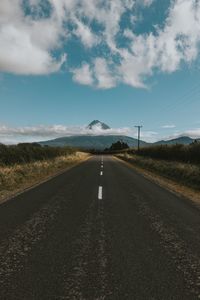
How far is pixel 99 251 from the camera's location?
251 inches

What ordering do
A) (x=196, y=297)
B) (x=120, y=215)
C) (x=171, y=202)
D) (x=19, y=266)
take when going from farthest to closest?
(x=171, y=202) → (x=120, y=215) → (x=19, y=266) → (x=196, y=297)

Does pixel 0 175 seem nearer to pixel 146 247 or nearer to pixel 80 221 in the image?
pixel 80 221

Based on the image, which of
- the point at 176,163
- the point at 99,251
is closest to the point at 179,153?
the point at 176,163

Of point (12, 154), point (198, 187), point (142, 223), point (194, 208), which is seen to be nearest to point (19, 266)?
point (142, 223)

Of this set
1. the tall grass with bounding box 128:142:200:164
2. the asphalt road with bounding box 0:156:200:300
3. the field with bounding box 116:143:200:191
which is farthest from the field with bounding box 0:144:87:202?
the tall grass with bounding box 128:142:200:164

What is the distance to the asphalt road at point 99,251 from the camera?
15.2 feet

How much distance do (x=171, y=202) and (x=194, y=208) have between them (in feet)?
4.26

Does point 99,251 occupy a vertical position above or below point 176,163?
below

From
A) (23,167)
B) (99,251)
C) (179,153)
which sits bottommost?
(99,251)

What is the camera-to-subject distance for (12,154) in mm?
35156

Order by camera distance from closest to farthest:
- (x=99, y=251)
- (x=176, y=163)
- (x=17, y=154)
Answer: (x=99, y=251) < (x=17, y=154) < (x=176, y=163)

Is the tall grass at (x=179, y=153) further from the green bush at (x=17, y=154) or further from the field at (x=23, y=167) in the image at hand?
the green bush at (x=17, y=154)

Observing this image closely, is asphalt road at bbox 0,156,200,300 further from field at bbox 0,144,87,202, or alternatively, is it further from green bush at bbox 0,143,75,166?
green bush at bbox 0,143,75,166

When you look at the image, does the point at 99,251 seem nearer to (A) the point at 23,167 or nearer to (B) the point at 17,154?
(A) the point at 23,167
